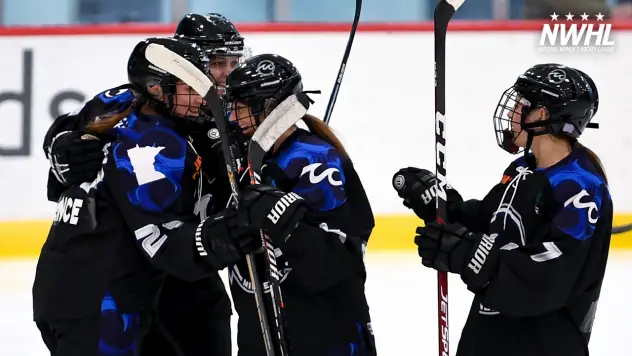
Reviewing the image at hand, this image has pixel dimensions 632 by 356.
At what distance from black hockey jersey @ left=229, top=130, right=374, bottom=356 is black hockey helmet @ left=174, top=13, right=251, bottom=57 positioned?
773 mm

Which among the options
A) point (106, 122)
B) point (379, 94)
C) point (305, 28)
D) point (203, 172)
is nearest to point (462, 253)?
point (203, 172)

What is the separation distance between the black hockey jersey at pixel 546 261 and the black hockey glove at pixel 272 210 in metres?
0.39

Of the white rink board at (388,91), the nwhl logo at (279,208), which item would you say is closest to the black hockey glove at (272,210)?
the nwhl logo at (279,208)

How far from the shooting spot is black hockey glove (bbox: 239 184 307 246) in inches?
84.0

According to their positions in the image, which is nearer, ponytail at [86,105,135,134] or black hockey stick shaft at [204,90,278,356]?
black hockey stick shaft at [204,90,278,356]

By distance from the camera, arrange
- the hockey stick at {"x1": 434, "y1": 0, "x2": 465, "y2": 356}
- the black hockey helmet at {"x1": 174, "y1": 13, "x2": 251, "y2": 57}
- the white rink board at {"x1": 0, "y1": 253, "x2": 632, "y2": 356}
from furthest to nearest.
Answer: the white rink board at {"x1": 0, "y1": 253, "x2": 632, "y2": 356}, the black hockey helmet at {"x1": 174, "y1": 13, "x2": 251, "y2": 57}, the hockey stick at {"x1": 434, "y1": 0, "x2": 465, "y2": 356}

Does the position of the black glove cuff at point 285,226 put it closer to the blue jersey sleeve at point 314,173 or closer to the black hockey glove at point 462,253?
the blue jersey sleeve at point 314,173

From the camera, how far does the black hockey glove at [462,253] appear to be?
220 centimetres

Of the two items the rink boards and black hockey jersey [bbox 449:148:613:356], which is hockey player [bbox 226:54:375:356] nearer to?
black hockey jersey [bbox 449:148:613:356]

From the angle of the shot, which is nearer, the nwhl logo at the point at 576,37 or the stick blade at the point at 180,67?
the stick blade at the point at 180,67

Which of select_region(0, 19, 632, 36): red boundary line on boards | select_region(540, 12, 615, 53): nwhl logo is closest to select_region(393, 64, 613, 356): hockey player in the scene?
select_region(0, 19, 632, 36): red boundary line on boards

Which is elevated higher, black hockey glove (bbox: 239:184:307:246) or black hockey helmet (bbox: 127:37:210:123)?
black hockey helmet (bbox: 127:37:210:123)

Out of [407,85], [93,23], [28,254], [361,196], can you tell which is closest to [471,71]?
[407,85]

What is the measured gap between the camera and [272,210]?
2131mm
